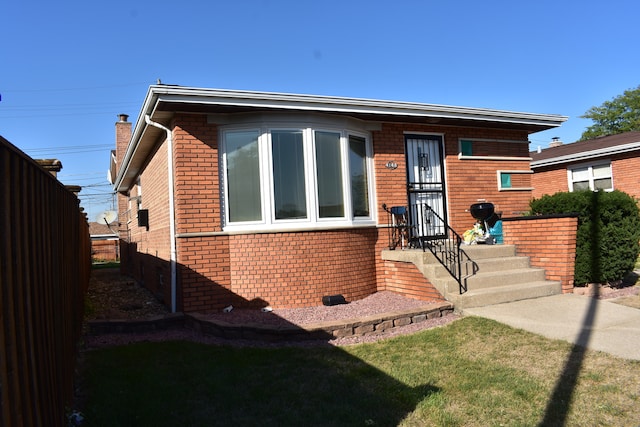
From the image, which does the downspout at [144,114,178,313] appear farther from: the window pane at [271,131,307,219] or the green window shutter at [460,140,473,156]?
the green window shutter at [460,140,473,156]

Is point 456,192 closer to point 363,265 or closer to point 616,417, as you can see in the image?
point 363,265

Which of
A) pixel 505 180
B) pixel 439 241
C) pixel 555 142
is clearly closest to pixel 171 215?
pixel 439 241

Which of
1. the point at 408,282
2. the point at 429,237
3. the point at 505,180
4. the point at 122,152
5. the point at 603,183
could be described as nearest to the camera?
the point at 408,282

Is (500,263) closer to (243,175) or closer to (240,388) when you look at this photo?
(243,175)

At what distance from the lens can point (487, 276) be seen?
7.57m

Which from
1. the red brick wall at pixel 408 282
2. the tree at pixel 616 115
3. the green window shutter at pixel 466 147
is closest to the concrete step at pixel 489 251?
the red brick wall at pixel 408 282

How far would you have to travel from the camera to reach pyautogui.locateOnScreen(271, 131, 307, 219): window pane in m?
7.75

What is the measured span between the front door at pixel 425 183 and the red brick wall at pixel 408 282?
4.16 ft

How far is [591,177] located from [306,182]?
46.1 feet

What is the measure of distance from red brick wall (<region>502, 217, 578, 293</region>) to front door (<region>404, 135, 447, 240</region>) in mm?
1424

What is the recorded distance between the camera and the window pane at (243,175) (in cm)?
773

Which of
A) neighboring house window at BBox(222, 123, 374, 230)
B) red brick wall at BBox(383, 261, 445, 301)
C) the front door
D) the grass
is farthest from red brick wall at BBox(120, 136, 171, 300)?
the front door

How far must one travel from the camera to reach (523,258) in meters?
8.32

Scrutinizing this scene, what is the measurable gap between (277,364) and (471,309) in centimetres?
319
